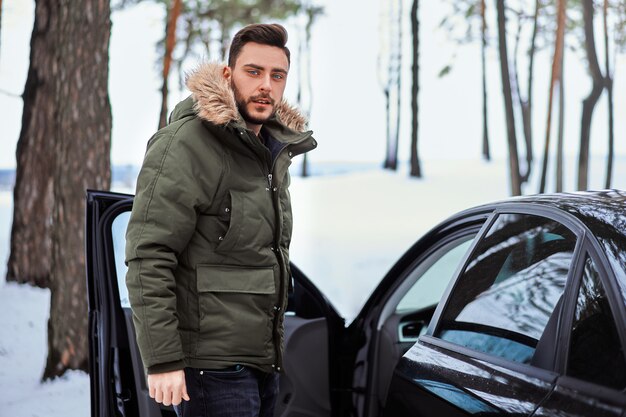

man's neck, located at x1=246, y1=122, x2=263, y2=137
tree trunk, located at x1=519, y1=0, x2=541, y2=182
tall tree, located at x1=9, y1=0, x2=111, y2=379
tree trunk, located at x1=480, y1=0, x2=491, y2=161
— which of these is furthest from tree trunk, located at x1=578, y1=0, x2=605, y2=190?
man's neck, located at x1=246, y1=122, x2=263, y2=137

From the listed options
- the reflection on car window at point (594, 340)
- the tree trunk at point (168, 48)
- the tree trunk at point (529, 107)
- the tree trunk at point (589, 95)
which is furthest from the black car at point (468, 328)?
the tree trunk at point (529, 107)

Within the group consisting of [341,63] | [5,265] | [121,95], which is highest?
[341,63]

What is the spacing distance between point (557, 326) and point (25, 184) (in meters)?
7.13

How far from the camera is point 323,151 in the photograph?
11242mm

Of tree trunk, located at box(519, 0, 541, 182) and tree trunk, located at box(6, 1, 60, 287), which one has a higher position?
tree trunk, located at box(519, 0, 541, 182)

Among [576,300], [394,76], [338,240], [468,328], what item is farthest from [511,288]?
[394,76]

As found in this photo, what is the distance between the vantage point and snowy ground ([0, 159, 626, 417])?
5660 millimetres

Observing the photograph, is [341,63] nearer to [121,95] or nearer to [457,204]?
[121,95]

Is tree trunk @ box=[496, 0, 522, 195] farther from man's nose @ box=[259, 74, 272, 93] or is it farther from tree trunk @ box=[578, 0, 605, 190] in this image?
man's nose @ box=[259, 74, 272, 93]

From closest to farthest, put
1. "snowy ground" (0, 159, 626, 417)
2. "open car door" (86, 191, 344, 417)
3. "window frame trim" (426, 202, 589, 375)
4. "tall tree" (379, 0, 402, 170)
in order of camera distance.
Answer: "window frame trim" (426, 202, 589, 375) → "open car door" (86, 191, 344, 417) → "snowy ground" (0, 159, 626, 417) → "tall tree" (379, 0, 402, 170)

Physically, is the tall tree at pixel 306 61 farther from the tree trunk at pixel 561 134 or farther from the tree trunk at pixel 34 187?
the tree trunk at pixel 34 187

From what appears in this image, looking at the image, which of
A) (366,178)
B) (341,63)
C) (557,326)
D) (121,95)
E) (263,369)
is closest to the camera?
(557,326)

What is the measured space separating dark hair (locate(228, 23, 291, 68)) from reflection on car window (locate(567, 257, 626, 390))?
974 millimetres

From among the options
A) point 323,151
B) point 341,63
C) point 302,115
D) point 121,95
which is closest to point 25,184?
point 121,95
